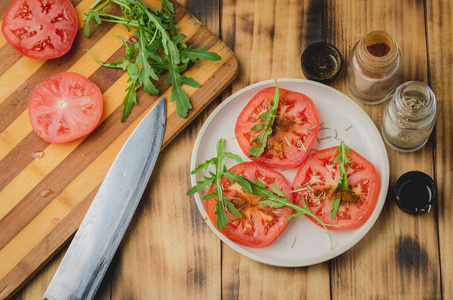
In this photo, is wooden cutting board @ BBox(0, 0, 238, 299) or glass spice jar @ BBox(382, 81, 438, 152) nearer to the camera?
glass spice jar @ BBox(382, 81, 438, 152)

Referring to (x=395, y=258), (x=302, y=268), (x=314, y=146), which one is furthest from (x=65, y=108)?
(x=395, y=258)

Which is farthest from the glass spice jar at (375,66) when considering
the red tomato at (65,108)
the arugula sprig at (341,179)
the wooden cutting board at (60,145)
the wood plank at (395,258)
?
the red tomato at (65,108)

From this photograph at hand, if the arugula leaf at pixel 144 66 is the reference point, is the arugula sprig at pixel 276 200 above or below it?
below

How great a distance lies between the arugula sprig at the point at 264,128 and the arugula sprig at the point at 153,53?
0.26 metres

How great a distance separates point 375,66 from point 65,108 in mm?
1062

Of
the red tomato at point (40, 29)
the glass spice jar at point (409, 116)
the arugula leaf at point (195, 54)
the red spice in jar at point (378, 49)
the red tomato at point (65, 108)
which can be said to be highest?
the red tomato at point (40, 29)

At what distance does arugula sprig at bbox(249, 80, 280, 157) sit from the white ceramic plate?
0.11 metres

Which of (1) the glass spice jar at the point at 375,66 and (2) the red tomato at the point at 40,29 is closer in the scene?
(1) the glass spice jar at the point at 375,66

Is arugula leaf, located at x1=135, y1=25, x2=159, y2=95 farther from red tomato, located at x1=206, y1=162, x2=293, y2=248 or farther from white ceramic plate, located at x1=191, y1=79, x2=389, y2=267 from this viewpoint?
red tomato, located at x1=206, y1=162, x2=293, y2=248

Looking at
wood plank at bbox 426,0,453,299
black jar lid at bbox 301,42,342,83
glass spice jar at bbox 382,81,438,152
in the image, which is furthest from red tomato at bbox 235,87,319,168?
wood plank at bbox 426,0,453,299

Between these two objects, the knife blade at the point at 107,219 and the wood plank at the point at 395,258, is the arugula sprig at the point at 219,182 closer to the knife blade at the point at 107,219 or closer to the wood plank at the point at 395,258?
the knife blade at the point at 107,219

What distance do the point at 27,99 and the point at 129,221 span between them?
59 centimetres

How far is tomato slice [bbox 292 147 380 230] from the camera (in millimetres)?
1430

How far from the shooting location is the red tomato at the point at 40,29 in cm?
153
